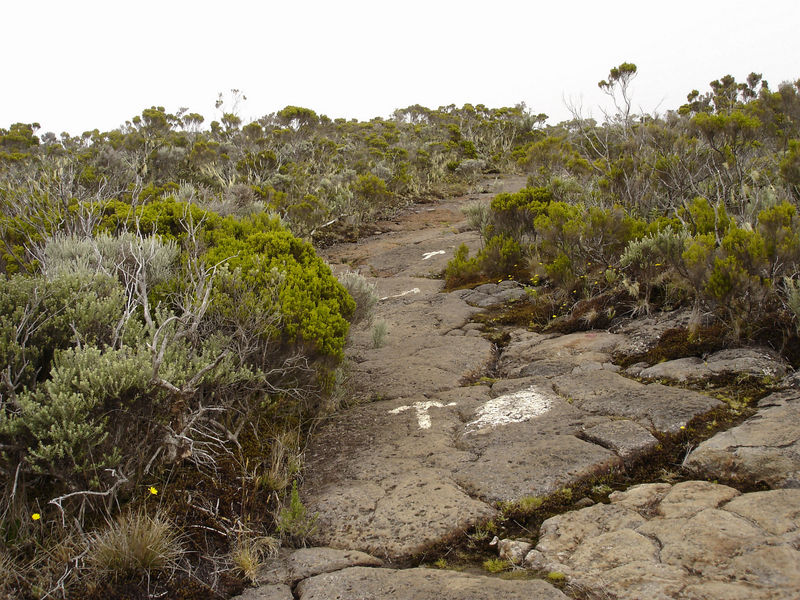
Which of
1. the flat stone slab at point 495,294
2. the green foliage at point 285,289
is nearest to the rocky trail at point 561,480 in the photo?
the green foliage at point 285,289

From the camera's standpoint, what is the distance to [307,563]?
2.76 meters

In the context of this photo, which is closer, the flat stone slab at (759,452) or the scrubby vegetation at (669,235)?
the flat stone slab at (759,452)

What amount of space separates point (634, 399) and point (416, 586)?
233 cm

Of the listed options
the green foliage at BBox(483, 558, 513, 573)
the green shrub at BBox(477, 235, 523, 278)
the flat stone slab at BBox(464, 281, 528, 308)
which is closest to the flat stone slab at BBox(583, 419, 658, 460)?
the green foliage at BBox(483, 558, 513, 573)

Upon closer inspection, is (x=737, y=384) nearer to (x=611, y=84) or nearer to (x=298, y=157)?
(x=611, y=84)

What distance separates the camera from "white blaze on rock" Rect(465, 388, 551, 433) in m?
4.09

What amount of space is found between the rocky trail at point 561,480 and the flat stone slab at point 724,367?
0.05 ft

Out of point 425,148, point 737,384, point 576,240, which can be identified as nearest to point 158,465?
point 737,384

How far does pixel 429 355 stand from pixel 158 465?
3.23 meters

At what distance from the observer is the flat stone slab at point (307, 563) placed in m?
2.67

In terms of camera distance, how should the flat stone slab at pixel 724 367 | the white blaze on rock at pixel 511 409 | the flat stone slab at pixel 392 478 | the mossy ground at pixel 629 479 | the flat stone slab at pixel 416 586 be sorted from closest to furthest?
the flat stone slab at pixel 416 586
the mossy ground at pixel 629 479
the flat stone slab at pixel 392 478
the flat stone slab at pixel 724 367
the white blaze on rock at pixel 511 409

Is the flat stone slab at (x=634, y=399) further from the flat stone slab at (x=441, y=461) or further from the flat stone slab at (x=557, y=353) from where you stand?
the flat stone slab at (x=557, y=353)

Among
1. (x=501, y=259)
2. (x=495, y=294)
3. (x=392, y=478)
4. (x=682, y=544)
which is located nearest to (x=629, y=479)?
(x=682, y=544)

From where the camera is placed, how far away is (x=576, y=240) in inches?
270
